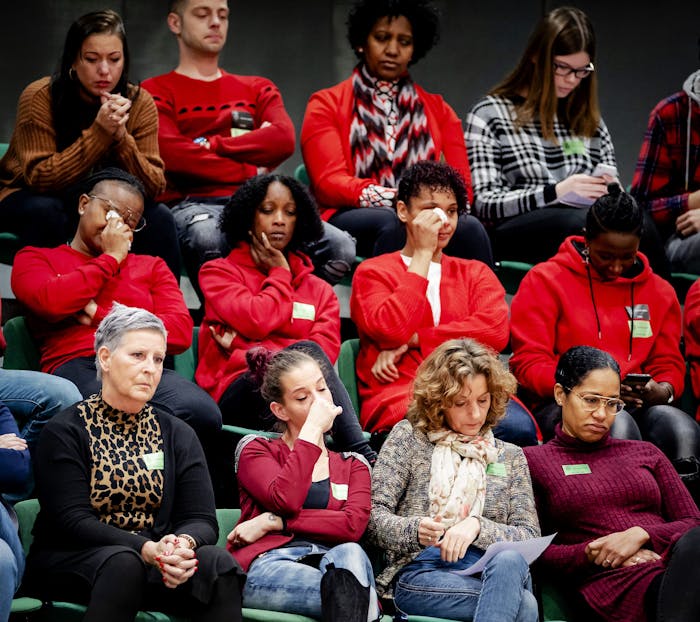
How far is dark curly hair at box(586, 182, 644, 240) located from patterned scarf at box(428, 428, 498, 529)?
3.61 ft

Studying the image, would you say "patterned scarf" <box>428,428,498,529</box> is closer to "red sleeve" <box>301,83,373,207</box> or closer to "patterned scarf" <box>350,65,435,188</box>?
"red sleeve" <box>301,83,373,207</box>

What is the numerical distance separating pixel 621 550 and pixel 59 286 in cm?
184

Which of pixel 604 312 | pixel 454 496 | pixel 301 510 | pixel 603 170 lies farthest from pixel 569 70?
pixel 301 510

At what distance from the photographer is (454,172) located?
4441 mm

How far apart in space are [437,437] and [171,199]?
1791 mm

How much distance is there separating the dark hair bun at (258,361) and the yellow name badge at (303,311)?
15.7 inches

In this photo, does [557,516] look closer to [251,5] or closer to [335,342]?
[335,342]

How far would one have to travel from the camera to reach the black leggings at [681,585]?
3.17 metres

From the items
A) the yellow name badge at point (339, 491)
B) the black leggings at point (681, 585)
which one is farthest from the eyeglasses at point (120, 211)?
the black leggings at point (681, 585)

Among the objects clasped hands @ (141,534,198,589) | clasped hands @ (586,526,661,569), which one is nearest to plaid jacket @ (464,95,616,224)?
clasped hands @ (586,526,661,569)

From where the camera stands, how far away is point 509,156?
5098 mm

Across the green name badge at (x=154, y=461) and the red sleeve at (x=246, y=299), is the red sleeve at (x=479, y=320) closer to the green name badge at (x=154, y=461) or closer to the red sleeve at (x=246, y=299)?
the red sleeve at (x=246, y=299)

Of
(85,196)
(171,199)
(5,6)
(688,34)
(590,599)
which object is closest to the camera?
(590,599)

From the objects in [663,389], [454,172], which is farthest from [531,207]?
[663,389]
